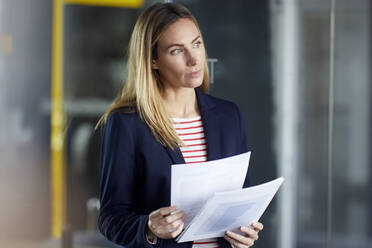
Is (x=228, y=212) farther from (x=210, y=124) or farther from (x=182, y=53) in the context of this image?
(x=182, y=53)

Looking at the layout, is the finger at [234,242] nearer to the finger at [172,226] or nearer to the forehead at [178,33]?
the finger at [172,226]

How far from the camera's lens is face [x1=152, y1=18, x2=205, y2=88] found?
1.48 meters

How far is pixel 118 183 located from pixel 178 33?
17.2 inches

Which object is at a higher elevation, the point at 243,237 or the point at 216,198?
the point at 216,198

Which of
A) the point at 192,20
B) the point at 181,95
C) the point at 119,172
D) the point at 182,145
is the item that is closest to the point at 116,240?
the point at 119,172

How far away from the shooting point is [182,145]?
150 cm

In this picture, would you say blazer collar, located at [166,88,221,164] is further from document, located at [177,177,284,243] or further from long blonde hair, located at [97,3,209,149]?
document, located at [177,177,284,243]

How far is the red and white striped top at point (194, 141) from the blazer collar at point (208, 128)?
0.07 ft

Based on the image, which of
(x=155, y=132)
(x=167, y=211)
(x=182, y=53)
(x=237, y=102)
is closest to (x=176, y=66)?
(x=182, y=53)

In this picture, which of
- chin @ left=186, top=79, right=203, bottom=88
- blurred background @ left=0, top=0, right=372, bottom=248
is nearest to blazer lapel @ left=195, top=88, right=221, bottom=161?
chin @ left=186, top=79, right=203, bottom=88

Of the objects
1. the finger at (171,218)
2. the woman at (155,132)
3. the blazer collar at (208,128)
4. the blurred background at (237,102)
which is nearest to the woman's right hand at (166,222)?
the finger at (171,218)

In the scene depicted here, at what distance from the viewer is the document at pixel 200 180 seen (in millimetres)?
1299

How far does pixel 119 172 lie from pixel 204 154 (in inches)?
9.6

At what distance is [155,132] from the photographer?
149cm
